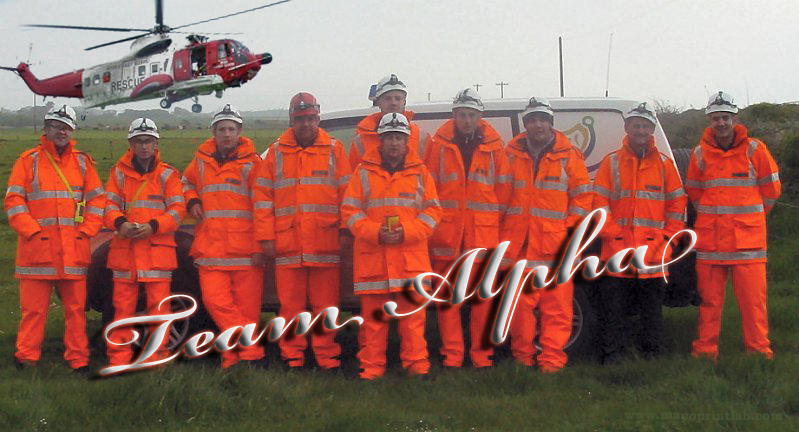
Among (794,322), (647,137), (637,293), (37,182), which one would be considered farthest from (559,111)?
(37,182)

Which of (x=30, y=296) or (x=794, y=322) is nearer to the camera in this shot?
(x=30, y=296)

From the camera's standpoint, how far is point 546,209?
584 cm

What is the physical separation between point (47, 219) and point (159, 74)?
477 inches

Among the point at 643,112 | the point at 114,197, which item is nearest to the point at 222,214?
the point at 114,197

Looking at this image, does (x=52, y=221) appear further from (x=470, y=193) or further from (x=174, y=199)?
(x=470, y=193)

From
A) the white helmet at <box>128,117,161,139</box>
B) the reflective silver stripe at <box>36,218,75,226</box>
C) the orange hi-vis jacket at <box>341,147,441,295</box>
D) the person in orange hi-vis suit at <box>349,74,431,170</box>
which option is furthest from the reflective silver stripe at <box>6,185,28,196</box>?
the person in orange hi-vis suit at <box>349,74,431,170</box>

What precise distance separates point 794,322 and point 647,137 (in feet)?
8.40

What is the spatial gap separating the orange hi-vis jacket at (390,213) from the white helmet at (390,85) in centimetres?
60

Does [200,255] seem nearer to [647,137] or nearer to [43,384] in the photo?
[43,384]

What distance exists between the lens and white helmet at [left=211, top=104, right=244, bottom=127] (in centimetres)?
598

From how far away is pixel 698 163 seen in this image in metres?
5.95

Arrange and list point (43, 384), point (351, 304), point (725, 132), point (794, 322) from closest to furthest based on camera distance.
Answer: point (43, 384), point (725, 132), point (351, 304), point (794, 322)

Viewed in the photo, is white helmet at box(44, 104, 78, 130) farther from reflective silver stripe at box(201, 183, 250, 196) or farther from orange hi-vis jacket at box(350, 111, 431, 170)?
orange hi-vis jacket at box(350, 111, 431, 170)

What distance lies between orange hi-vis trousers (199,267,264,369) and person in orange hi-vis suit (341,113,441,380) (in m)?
0.90
